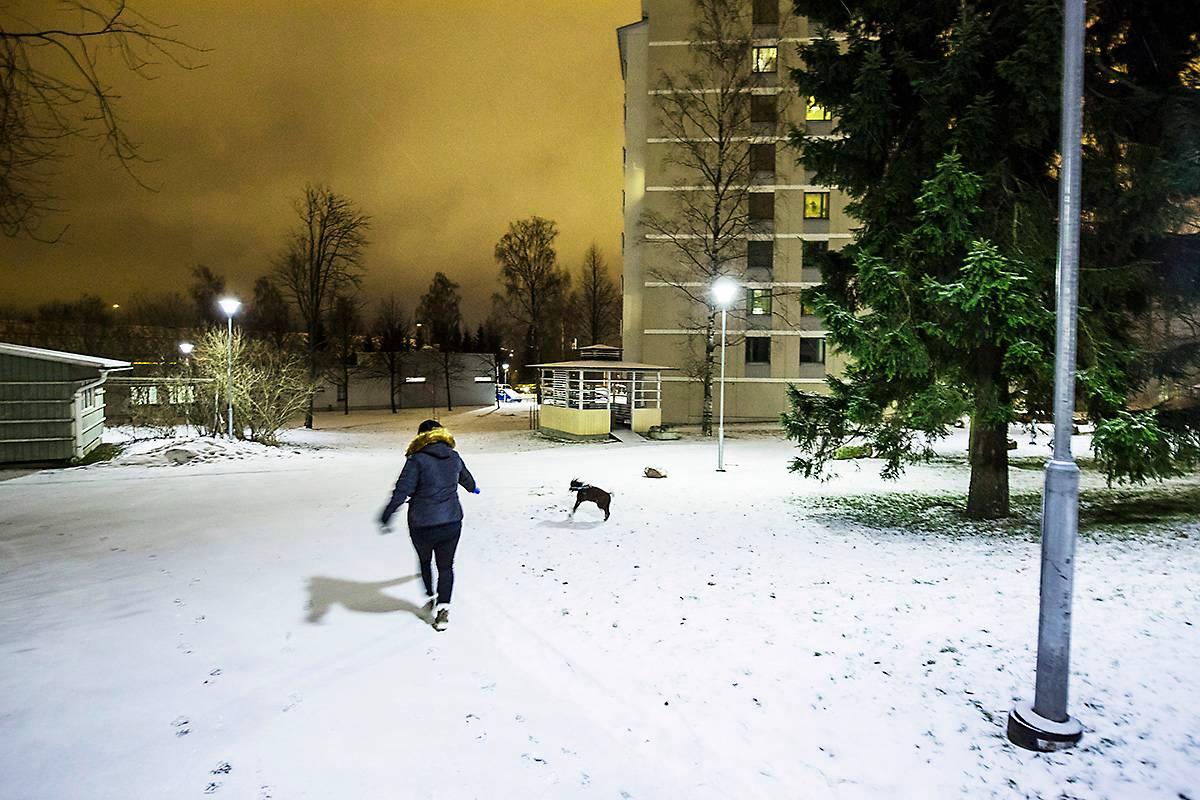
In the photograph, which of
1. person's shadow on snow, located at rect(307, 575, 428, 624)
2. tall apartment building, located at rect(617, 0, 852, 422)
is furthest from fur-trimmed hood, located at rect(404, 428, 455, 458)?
tall apartment building, located at rect(617, 0, 852, 422)

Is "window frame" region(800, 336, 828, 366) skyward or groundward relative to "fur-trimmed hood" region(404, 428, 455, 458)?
skyward

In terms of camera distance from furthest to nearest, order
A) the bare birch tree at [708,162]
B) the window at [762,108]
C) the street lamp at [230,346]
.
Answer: the window at [762,108] < the bare birch tree at [708,162] < the street lamp at [230,346]

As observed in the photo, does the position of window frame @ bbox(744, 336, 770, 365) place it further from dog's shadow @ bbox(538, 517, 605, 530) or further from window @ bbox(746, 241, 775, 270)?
dog's shadow @ bbox(538, 517, 605, 530)

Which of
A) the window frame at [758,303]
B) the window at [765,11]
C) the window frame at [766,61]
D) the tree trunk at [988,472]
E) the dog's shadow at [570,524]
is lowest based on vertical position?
the dog's shadow at [570,524]

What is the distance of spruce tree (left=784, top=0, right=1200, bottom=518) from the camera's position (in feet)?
26.5

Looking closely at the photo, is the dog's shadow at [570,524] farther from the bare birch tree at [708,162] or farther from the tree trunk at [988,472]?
the bare birch tree at [708,162]

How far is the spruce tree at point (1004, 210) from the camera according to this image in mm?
8062

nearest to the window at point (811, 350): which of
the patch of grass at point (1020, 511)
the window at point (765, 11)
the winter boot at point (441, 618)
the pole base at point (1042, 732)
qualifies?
the window at point (765, 11)

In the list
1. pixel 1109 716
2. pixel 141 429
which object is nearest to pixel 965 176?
pixel 1109 716

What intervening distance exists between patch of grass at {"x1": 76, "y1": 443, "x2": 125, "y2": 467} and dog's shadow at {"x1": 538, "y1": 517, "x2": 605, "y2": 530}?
563 inches

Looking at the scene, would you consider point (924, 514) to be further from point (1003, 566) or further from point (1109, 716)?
point (1109, 716)

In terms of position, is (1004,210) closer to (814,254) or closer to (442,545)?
(814,254)

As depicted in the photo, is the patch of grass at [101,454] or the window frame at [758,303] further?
the window frame at [758,303]

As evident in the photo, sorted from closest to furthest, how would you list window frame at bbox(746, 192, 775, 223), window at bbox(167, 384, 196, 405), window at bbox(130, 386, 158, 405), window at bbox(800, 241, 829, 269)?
window at bbox(800, 241, 829, 269) < window at bbox(167, 384, 196, 405) < window at bbox(130, 386, 158, 405) < window frame at bbox(746, 192, 775, 223)
